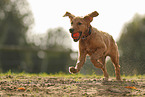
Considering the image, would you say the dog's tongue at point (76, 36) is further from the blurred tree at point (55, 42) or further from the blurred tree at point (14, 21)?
the blurred tree at point (14, 21)

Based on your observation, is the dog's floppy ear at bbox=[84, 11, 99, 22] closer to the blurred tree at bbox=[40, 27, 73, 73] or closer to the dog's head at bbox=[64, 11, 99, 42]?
the dog's head at bbox=[64, 11, 99, 42]

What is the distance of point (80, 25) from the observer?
483cm

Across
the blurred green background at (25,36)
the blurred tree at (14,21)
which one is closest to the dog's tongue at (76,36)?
the blurred green background at (25,36)

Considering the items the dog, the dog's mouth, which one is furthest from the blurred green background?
the dog's mouth

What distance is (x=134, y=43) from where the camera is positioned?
24406mm

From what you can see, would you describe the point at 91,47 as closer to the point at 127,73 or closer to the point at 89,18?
the point at 89,18

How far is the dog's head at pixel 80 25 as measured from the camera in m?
A: 4.67

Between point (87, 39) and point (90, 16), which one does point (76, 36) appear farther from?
point (90, 16)

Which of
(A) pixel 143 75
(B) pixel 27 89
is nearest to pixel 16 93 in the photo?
(B) pixel 27 89

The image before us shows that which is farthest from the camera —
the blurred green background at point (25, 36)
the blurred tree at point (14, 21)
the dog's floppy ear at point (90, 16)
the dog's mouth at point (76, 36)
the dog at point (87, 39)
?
the blurred tree at point (14, 21)

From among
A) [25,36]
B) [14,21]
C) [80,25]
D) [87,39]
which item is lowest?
[87,39]

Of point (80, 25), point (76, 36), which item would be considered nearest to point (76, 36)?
point (76, 36)

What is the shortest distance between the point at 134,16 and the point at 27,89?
2559 centimetres

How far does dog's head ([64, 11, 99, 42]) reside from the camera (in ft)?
15.3
